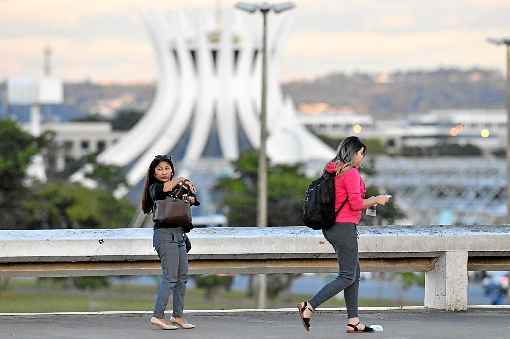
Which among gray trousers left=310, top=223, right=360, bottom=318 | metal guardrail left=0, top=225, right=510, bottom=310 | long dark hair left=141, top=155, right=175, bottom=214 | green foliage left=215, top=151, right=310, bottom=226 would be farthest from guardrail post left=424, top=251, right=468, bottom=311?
green foliage left=215, top=151, right=310, bottom=226

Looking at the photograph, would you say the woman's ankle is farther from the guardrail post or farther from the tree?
the tree

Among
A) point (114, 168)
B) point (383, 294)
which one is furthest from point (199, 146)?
point (383, 294)

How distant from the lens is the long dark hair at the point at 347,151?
13.6 metres

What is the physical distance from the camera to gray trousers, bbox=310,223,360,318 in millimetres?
13695

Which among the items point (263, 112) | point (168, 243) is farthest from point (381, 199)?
point (263, 112)

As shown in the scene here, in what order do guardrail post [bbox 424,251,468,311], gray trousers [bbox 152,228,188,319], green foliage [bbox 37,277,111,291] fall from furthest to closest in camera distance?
green foliage [bbox 37,277,111,291], guardrail post [bbox 424,251,468,311], gray trousers [bbox 152,228,188,319]

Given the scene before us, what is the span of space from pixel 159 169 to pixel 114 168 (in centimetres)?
7934

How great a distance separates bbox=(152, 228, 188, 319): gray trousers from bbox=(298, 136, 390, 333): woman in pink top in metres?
1.08

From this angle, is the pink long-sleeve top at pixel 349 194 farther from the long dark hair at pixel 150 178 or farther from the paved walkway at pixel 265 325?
the long dark hair at pixel 150 178

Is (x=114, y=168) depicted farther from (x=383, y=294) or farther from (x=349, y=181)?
(x=349, y=181)

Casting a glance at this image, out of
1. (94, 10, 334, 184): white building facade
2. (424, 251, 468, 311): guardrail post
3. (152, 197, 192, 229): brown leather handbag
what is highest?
(94, 10, 334, 184): white building facade

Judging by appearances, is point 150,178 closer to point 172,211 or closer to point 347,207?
point 172,211

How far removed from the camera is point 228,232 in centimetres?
1571

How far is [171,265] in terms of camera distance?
14203 millimetres
